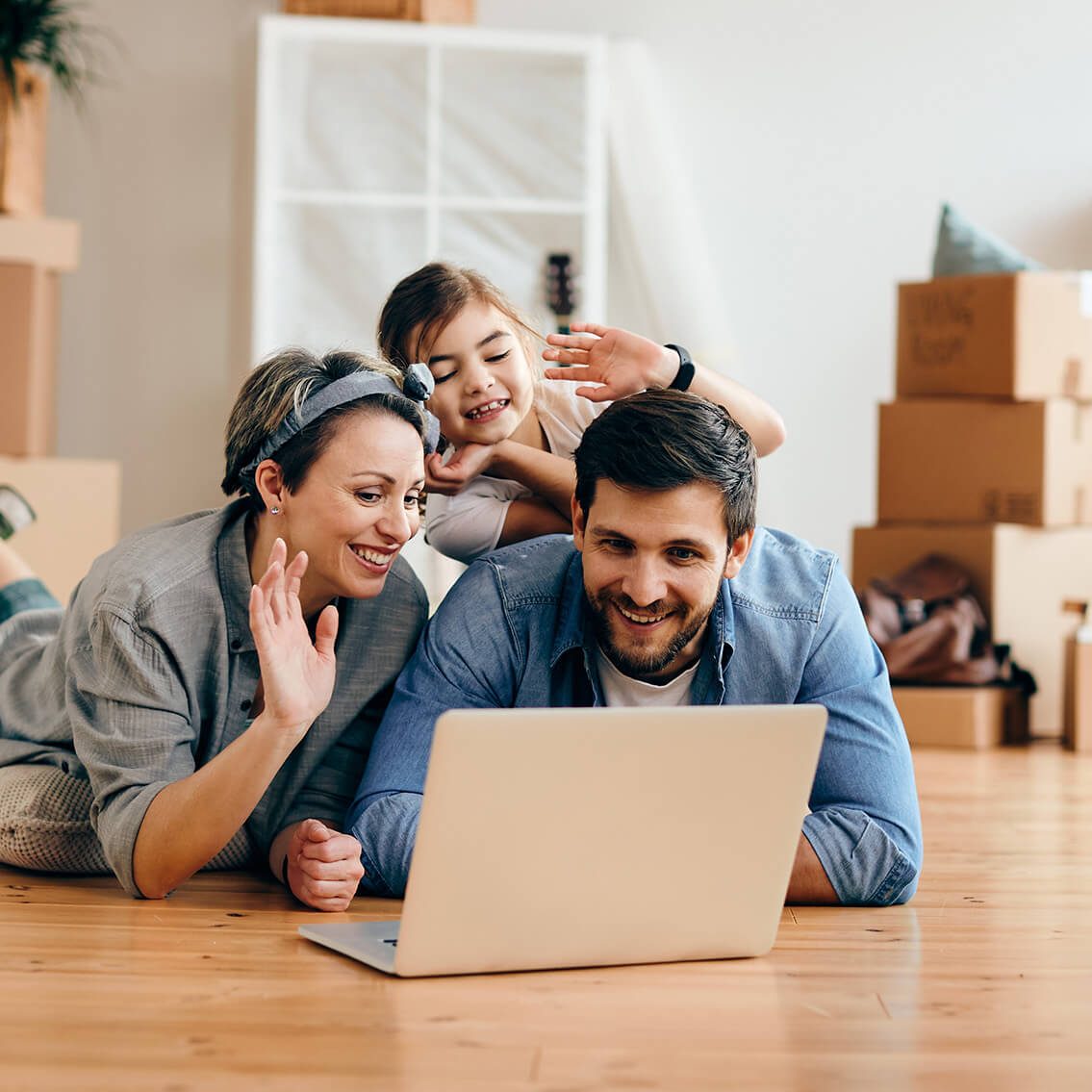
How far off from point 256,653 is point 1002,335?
2.98 m

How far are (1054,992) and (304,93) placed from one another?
160 inches

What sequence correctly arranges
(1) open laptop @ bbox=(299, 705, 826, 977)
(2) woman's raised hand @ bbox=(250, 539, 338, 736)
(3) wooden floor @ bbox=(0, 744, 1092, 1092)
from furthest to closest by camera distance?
(2) woman's raised hand @ bbox=(250, 539, 338, 736), (1) open laptop @ bbox=(299, 705, 826, 977), (3) wooden floor @ bbox=(0, 744, 1092, 1092)

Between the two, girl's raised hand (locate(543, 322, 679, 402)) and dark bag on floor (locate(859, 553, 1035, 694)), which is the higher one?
girl's raised hand (locate(543, 322, 679, 402))

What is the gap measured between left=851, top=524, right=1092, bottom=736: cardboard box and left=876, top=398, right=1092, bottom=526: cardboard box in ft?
0.20

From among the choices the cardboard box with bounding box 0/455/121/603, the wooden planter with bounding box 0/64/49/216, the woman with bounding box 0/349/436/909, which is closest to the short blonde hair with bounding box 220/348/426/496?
the woman with bounding box 0/349/436/909

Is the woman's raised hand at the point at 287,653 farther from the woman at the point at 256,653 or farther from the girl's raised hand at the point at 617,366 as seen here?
the girl's raised hand at the point at 617,366

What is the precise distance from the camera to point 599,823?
5.32 ft

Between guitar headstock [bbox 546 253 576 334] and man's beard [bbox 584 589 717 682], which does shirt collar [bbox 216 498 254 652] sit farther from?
guitar headstock [bbox 546 253 576 334]

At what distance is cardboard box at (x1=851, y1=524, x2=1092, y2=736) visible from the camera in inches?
175

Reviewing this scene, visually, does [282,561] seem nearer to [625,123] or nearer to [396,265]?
[396,265]

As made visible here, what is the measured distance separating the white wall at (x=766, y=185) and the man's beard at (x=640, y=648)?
11.3 ft

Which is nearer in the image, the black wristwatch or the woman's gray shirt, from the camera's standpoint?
the woman's gray shirt

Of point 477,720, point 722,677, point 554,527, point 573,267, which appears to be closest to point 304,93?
point 573,267

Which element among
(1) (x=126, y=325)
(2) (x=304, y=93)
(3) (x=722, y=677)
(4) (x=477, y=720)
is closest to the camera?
(4) (x=477, y=720)
